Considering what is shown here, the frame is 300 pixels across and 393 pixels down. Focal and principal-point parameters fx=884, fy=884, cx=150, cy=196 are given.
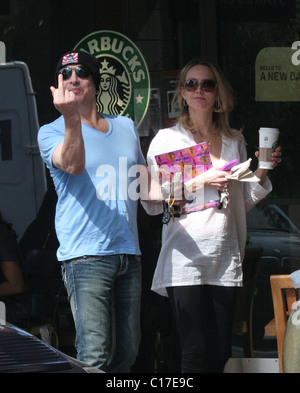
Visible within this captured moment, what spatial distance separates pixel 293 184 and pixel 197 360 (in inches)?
57.9

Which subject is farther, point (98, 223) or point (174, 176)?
point (174, 176)

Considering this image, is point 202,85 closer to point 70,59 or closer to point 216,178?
point 216,178

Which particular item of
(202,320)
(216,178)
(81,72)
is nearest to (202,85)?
(216,178)

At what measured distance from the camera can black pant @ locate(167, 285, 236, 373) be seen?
15.8ft

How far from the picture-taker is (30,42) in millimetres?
5715

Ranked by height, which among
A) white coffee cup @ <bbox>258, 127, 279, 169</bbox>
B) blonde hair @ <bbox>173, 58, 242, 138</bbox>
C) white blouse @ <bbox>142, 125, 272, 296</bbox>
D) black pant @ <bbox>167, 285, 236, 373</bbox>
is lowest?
black pant @ <bbox>167, 285, 236, 373</bbox>

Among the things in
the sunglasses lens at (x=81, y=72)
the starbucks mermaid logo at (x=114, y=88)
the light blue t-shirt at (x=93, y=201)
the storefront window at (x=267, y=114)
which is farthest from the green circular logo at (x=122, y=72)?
the light blue t-shirt at (x=93, y=201)

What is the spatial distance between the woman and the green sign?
672 millimetres

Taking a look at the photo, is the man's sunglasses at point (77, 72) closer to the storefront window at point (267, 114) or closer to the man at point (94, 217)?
the man at point (94, 217)

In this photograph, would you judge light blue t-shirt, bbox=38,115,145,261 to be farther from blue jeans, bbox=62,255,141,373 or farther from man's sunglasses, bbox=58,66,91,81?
man's sunglasses, bbox=58,66,91,81

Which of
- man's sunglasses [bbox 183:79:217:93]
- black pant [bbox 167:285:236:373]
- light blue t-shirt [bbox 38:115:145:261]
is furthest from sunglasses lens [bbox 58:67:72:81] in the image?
black pant [bbox 167:285:236:373]

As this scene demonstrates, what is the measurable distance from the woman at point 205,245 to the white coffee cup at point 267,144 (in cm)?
12

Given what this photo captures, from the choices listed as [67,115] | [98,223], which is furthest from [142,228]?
[67,115]
